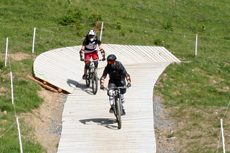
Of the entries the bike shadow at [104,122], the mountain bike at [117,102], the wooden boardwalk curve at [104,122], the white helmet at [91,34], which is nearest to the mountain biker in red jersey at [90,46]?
the white helmet at [91,34]

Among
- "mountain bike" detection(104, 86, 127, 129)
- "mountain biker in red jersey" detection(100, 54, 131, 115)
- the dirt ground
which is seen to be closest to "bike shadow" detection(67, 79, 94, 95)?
the dirt ground

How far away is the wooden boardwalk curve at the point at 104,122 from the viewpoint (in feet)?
34.8

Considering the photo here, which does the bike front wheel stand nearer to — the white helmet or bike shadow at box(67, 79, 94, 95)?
bike shadow at box(67, 79, 94, 95)

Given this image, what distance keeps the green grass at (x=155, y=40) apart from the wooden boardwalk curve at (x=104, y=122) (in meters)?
0.79

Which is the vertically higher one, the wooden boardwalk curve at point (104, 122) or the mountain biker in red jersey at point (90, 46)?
the mountain biker in red jersey at point (90, 46)

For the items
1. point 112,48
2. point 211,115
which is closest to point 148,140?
point 211,115

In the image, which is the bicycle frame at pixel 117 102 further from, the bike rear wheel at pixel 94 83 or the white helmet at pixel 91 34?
the white helmet at pixel 91 34

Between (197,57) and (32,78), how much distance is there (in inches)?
364

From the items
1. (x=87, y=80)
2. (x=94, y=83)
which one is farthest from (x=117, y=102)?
(x=87, y=80)

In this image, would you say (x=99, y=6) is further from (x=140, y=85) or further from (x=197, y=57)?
(x=140, y=85)

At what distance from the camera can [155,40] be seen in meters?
26.1

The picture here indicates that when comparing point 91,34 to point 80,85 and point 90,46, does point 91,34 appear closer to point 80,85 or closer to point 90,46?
point 90,46

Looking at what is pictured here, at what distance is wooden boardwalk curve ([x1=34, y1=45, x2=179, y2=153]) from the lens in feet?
34.8

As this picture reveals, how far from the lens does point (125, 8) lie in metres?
32.8
